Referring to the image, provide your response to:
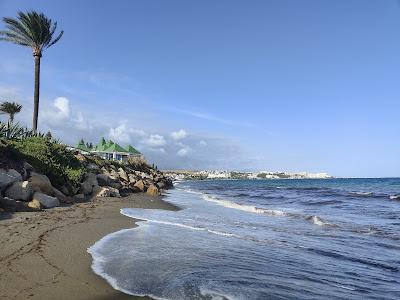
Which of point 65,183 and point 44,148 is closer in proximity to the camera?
point 65,183

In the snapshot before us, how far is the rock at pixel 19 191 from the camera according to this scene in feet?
43.0

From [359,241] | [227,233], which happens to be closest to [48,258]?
[227,233]

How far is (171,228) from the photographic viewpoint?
12125mm

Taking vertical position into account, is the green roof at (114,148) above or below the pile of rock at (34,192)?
above

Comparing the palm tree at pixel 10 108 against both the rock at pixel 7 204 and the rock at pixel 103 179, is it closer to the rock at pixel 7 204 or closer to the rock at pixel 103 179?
the rock at pixel 103 179

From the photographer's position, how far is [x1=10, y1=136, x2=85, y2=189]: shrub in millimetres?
17469

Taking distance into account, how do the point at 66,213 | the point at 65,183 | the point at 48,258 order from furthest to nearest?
the point at 65,183
the point at 66,213
the point at 48,258

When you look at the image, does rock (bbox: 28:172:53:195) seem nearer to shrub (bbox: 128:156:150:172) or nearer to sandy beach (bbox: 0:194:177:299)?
sandy beach (bbox: 0:194:177:299)

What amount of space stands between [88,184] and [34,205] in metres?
7.10

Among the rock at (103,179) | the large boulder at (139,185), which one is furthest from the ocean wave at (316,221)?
the large boulder at (139,185)

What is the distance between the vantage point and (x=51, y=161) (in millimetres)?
18812

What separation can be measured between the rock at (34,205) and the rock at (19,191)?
43 centimetres

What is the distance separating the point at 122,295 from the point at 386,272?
5581mm

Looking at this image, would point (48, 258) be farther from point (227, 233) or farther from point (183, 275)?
point (227, 233)
